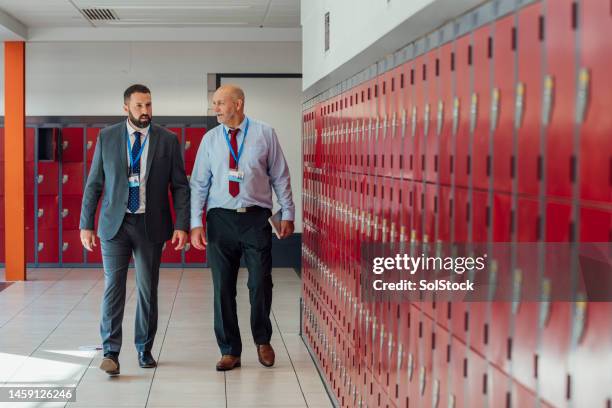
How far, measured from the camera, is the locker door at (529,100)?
5.65 feet

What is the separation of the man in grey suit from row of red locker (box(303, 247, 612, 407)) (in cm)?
132

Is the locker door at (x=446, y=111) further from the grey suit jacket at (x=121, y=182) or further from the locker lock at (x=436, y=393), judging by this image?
the grey suit jacket at (x=121, y=182)

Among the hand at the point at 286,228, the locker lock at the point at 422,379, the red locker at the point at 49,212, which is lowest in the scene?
the locker lock at the point at 422,379

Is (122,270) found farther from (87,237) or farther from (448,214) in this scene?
(448,214)

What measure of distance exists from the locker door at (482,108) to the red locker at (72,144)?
8.80m

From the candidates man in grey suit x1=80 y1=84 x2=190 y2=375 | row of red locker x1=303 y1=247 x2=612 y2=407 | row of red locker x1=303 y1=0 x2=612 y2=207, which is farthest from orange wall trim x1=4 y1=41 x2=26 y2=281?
row of red locker x1=303 y1=0 x2=612 y2=207

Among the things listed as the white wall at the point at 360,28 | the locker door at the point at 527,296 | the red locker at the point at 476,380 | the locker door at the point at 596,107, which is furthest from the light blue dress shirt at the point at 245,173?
the locker door at the point at 596,107

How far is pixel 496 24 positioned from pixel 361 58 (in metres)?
1.81

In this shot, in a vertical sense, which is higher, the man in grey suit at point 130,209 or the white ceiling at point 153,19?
the white ceiling at point 153,19

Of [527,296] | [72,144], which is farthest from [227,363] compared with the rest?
[72,144]

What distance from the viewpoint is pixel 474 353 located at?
2.16m

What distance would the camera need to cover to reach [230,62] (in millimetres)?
10625

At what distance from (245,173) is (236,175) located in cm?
5

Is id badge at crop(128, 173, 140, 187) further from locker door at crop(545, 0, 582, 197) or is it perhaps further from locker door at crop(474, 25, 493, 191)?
locker door at crop(545, 0, 582, 197)
